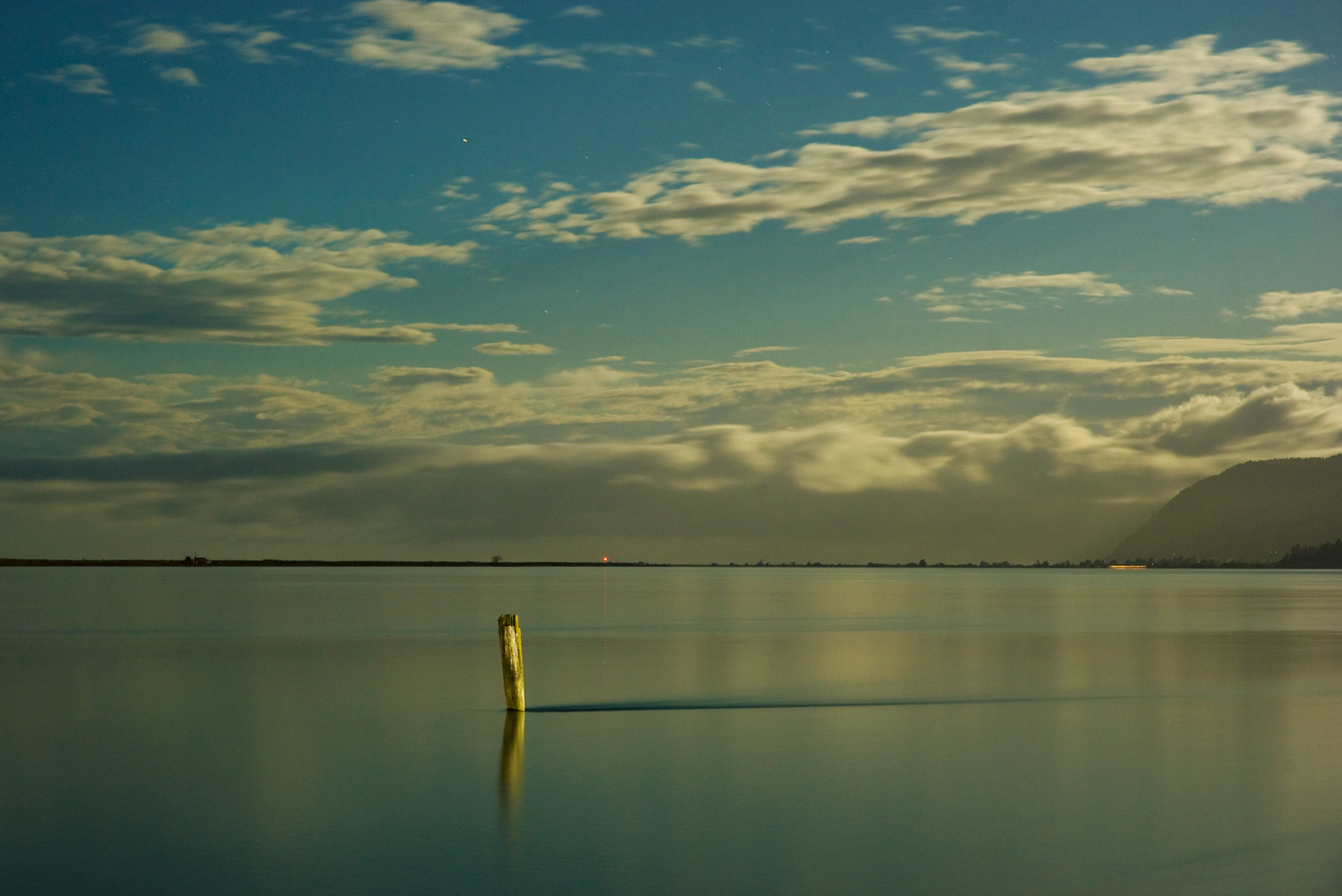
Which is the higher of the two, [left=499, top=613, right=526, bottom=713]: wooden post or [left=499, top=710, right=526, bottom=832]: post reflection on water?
[left=499, top=613, right=526, bottom=713]: wooden post

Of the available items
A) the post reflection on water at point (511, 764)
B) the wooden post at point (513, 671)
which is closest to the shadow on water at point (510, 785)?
the post reflection on water at point (511, 764)

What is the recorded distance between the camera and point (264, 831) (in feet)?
52.3

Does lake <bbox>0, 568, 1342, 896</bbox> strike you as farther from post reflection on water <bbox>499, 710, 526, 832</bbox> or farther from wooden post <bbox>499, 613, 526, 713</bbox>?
wooden post <bbox>499, 613, 526, 713</bbox>

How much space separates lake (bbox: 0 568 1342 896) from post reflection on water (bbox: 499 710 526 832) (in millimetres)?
96

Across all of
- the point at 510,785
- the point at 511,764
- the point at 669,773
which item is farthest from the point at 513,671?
the point at 510,785

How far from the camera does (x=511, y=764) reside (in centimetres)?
2109

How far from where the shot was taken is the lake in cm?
1426

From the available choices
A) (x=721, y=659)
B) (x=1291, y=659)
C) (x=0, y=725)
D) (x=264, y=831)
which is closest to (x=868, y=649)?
(x=721, y=659)

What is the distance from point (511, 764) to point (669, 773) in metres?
2.84

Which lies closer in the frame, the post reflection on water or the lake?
the lake

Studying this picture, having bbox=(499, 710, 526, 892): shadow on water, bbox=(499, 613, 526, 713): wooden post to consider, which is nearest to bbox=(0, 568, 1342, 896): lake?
bbox=(499, 710, 526, 892): shadow on water

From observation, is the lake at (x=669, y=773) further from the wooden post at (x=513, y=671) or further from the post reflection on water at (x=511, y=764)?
the wooden post at (x=513, y=671)

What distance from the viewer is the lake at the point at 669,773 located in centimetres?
1426

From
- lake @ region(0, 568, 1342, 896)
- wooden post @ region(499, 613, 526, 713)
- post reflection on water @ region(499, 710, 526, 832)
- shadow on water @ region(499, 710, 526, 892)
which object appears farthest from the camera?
wooden post @ region(499, 613, 526, 713)
